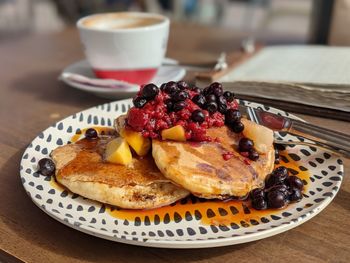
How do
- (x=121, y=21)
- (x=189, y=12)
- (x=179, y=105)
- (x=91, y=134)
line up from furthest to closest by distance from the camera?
(x=189, y=12) → (x=121, y=21) → (x=91, y=134) → (x=179, y=105)

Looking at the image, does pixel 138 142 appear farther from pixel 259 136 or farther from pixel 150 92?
pixel 259 136

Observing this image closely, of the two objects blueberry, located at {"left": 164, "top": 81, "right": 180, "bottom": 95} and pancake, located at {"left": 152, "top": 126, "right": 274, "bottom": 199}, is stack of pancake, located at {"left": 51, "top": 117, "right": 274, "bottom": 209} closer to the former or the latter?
pancake, located at {"left": 152, "top": 126, "right": 274, "bottom": 199}

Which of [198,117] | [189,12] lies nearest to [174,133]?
[198,117]

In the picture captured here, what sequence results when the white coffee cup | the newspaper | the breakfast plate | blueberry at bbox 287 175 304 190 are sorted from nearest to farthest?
the breakfast plate
blueberry at bbox 287 175 304 190
the newspaper
the white coffee cup

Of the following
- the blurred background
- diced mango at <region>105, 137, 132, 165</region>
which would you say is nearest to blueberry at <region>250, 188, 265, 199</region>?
diced mango at <region>105, 137, 132, 165</region>

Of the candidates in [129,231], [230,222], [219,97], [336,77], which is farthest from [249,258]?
[336,77]

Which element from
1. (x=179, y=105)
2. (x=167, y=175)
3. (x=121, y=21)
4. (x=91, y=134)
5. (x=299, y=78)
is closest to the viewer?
(x=167, y=175)

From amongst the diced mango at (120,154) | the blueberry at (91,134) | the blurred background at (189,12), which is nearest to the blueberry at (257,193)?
the diced mango at (120,154)
